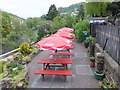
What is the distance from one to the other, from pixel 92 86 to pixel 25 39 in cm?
1321

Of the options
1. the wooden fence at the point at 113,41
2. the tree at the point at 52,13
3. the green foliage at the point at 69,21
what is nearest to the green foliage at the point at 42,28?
the green foliage at the point at 69,21

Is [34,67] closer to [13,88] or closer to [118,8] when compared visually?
[13,88]

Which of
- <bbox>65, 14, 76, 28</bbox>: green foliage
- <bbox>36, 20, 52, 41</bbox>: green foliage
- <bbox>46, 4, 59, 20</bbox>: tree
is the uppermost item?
<bbox>46, 4, 59, 20</bbox>: tree

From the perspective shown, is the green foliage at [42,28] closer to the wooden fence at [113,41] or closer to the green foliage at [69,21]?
the green foliage at [69,21]

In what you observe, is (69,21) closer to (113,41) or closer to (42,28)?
(42,28)

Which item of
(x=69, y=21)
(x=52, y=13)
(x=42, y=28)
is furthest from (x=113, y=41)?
(x=52, y=13)

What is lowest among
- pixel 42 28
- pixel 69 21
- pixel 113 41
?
pixel 113 41

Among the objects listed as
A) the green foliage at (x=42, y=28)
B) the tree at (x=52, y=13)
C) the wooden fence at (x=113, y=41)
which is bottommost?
the wooden fence at (x=113, y=41)

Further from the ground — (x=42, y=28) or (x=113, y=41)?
(x=42, y=28)

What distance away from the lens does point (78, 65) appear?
6031 mm

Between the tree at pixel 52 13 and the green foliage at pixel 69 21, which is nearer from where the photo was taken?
the green foliage at pixel 69 21

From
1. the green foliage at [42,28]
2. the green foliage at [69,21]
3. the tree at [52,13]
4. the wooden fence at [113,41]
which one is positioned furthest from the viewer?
the tree at [52,13]

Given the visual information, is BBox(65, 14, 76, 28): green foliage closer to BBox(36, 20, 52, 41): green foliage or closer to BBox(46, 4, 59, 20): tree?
BBox(36, 20, 52, 41): green foliage

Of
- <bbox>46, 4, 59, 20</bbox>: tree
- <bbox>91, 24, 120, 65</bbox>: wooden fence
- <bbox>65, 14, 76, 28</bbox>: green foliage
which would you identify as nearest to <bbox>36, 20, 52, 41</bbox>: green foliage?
<bbox>65, 14, 76, 28</bbox>: green foliage
